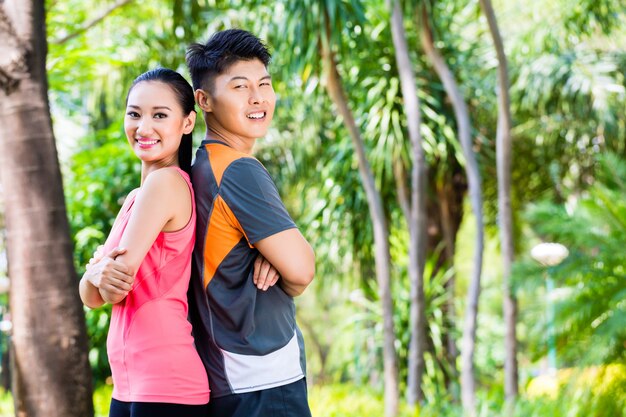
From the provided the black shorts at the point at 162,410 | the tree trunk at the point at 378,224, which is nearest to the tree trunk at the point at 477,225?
the tree trunk at the point at 378,224

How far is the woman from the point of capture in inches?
78.7

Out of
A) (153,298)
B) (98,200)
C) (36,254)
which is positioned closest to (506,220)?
(98,200)

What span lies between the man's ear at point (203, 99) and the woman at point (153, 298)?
0.51 ft

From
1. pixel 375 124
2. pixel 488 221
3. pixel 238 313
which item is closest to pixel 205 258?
pixel 238 313

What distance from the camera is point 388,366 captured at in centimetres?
725

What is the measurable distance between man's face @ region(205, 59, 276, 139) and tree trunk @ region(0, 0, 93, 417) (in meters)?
0.87

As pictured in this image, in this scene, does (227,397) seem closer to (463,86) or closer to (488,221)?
(463,86)

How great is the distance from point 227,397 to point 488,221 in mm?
11917

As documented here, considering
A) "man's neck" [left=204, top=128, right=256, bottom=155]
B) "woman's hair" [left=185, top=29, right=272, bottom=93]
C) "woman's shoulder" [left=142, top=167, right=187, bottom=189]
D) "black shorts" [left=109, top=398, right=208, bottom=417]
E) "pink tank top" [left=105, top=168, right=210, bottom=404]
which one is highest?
"woman's hair" [left=185, top=29, right=272, bottom=93]

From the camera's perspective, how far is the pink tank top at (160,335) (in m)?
2.00

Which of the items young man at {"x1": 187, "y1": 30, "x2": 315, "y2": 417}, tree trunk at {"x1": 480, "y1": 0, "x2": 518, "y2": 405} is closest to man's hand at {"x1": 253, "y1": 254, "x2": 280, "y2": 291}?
young man at {"x1": 187, "y1": 30, "x2": 315, "y2": 417}

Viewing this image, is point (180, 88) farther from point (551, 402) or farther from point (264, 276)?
point (551, 402)

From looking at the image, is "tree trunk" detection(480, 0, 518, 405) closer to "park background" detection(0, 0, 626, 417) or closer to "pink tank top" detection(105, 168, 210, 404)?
"park background" detection(0, 0, 626, 417)

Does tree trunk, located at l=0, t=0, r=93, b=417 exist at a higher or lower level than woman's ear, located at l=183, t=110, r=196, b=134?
lower
